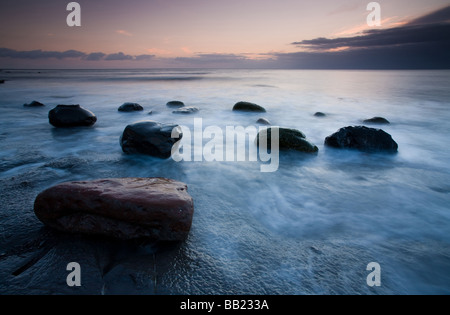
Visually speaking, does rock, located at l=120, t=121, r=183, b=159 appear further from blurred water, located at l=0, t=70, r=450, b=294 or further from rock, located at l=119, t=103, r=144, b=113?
rock, located at l=119, t=103, r=144, b=113

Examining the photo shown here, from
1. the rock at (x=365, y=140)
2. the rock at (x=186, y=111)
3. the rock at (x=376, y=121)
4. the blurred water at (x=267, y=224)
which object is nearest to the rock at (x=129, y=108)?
the rock at (x=186, y=111)

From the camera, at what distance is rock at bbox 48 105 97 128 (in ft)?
20.2

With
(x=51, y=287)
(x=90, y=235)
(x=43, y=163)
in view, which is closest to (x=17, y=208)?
(x=90, y=235)

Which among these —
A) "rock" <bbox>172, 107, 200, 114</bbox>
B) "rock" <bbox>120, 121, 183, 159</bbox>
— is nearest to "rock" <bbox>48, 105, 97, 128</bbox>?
"rock" <bbox>120, 121, 183, 159</bbox>

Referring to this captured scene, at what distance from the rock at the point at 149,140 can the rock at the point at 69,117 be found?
294 centimetres

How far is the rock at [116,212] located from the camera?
6.36 ft

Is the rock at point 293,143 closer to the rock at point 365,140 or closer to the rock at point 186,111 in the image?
the rock at point 365,140

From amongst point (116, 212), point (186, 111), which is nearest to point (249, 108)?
point (186, 111)

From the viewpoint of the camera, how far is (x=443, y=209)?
2.80 m

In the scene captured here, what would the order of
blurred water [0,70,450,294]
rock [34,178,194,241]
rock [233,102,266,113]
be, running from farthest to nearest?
rock [233,102,266,113], rock [34,178,194,241], blurred water [0,70,450,294]

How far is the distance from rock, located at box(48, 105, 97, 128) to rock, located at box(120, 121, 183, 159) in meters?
2.94
